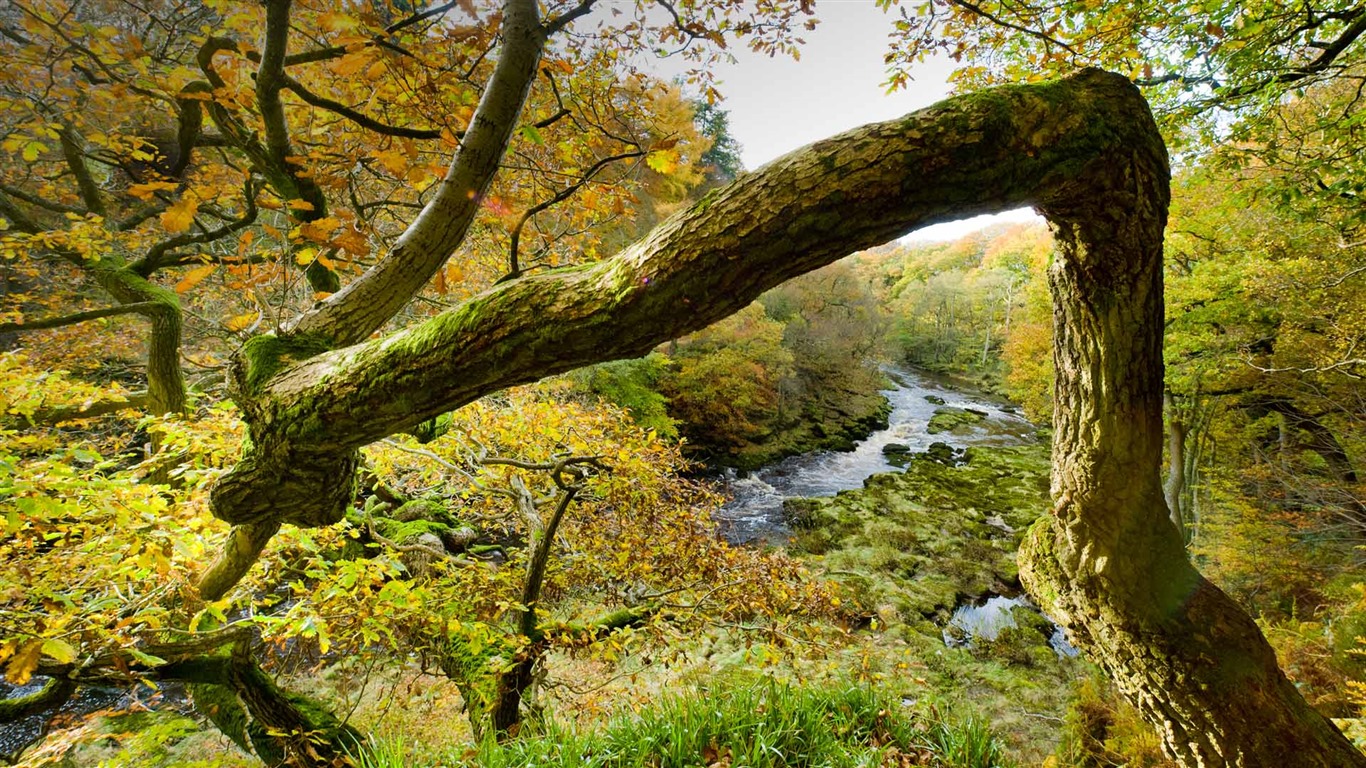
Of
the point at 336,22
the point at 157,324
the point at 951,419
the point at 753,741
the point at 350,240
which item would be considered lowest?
the point at 951,419

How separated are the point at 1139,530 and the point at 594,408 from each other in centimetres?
667

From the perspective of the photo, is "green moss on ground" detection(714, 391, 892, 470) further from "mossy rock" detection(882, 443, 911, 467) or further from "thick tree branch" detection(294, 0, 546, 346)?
"thick tree branch" detection(294, 0, 546, 346)

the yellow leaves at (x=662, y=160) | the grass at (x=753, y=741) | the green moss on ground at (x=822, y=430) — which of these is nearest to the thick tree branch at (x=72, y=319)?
the grass at (x=753, y=741)

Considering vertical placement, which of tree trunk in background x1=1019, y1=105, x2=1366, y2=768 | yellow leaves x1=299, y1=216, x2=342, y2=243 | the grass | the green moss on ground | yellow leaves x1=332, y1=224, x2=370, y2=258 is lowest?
the green moss on ground

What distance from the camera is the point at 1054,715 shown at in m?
6.11

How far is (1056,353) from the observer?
1677 millimetres

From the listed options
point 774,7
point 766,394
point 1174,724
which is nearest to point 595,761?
point 1174,724

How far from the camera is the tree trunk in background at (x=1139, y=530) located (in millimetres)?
1393

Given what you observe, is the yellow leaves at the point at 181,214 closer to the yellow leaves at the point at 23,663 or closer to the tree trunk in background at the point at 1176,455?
the yellow leaves at the point at 23,663

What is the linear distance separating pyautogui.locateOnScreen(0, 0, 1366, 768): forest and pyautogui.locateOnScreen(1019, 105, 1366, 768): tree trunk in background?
12mm

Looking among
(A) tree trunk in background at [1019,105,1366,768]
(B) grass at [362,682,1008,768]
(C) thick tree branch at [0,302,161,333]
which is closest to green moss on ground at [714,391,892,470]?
(B) grass at [362,682,1008,768]

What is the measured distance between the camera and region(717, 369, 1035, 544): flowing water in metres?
11.8

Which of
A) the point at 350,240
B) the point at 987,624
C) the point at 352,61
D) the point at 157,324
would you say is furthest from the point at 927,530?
the point at 157,324

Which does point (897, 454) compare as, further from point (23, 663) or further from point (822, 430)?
point (23, 663)
